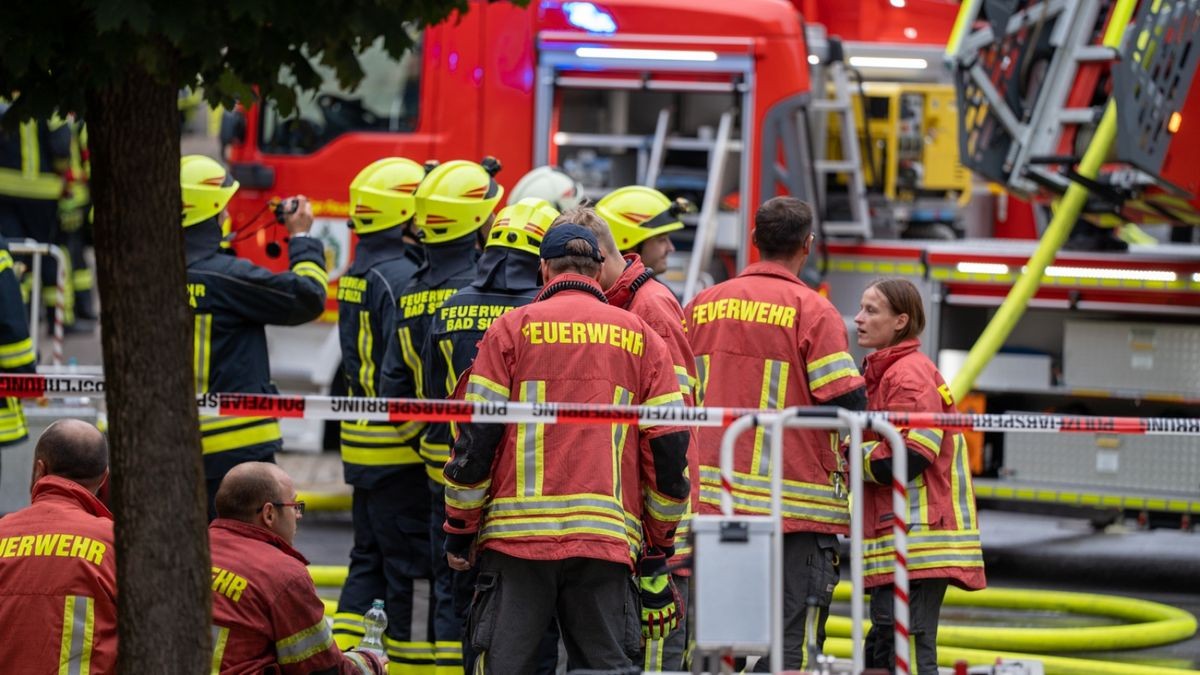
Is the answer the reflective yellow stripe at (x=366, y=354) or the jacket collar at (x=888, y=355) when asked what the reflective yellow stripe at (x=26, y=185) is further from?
the jacket collar at (x=888, y=355)

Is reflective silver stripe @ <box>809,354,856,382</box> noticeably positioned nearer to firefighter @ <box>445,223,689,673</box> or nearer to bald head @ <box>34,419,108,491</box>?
firefighter @ <box>445,223,689,673</box>

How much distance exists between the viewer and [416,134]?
10.5m

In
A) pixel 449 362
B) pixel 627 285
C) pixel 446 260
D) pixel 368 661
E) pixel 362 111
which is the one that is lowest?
pixel 368 661

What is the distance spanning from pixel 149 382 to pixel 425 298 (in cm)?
283

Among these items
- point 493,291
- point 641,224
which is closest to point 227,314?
point 493,291

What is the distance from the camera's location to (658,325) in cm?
549

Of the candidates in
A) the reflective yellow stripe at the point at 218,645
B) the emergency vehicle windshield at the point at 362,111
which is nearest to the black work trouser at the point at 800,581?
the reflective yellow stripe at the point at 218,645

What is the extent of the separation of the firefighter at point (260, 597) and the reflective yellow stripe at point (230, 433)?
1849 mm

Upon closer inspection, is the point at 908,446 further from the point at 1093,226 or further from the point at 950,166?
the point at 950,166

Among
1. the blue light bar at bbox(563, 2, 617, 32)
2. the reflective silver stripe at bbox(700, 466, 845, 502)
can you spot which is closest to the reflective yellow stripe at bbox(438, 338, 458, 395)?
the reflective silver stripe at bbox(700, 466, 845, 502)

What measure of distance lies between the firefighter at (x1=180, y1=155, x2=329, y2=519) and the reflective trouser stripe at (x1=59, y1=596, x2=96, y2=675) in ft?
6.87

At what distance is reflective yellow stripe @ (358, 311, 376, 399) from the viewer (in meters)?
7.18

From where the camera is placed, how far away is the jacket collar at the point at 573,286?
5066 millimetres

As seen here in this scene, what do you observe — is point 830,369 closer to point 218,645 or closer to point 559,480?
point 559,480
